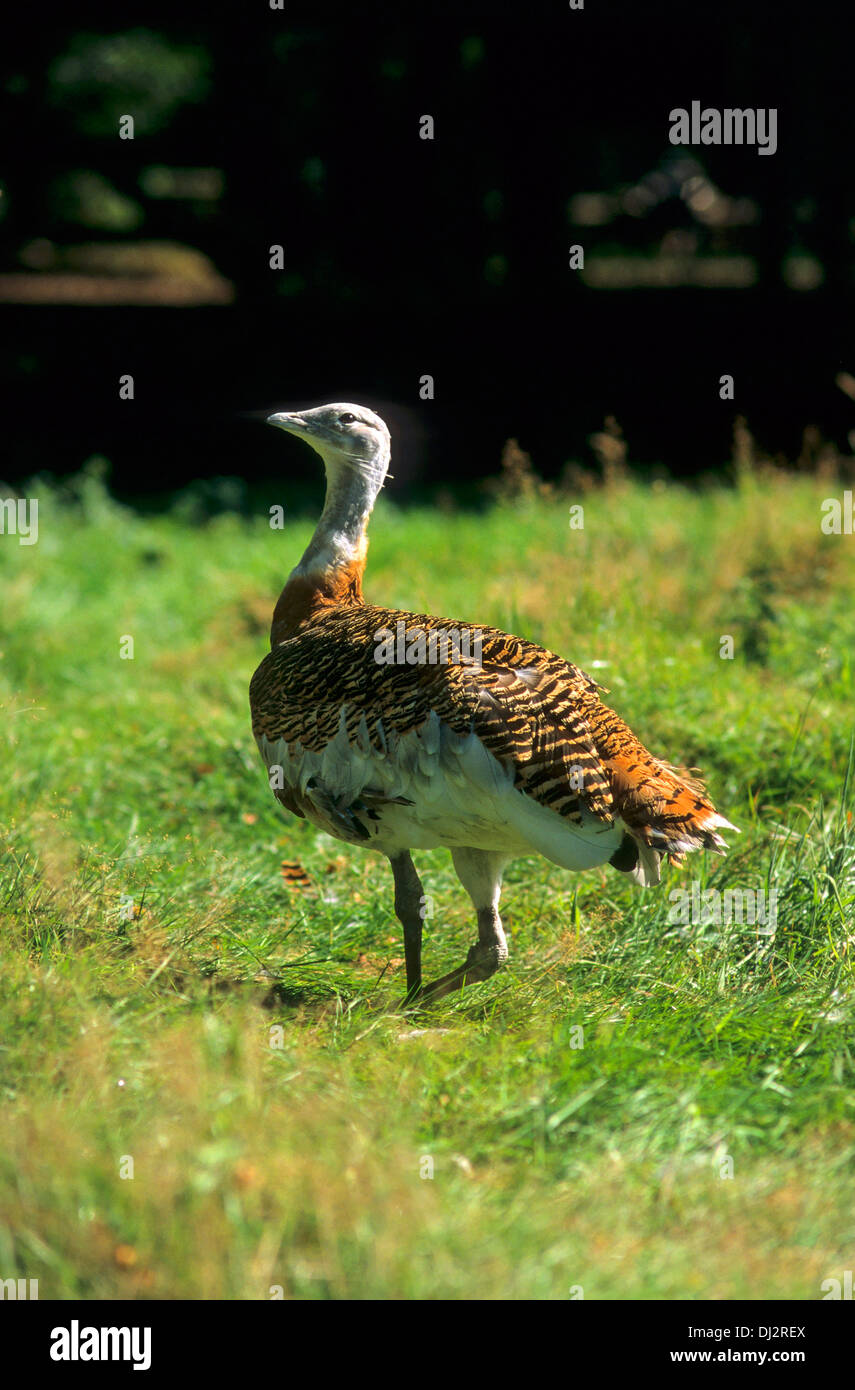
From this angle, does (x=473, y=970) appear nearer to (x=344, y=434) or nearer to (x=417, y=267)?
(x=344, y=434)

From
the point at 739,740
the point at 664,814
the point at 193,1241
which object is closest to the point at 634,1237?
the point at 193,1241

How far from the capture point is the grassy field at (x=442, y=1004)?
98.0 inches

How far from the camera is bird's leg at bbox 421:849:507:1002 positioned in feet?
12.1

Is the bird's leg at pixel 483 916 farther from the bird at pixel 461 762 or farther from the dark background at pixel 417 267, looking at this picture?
the dark background at pixel 417 267

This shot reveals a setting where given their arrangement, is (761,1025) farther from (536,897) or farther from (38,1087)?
(38,1087)

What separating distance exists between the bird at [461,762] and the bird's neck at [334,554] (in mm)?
216

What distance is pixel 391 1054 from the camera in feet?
10.8

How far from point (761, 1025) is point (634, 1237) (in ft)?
3.01

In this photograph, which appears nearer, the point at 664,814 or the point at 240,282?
the point at 664,814

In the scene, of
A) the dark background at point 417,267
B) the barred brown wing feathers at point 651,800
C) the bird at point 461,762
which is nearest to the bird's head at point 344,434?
the bird at point 461,762

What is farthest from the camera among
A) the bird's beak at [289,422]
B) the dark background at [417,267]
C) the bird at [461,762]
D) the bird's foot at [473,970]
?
the dark background at [417,267]

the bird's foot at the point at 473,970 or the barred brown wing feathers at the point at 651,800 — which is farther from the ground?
the barred brown wing feathers at the point at 651,800

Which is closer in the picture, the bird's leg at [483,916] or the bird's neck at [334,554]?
the bird's leg at [483,916]

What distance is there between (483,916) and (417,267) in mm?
8460
